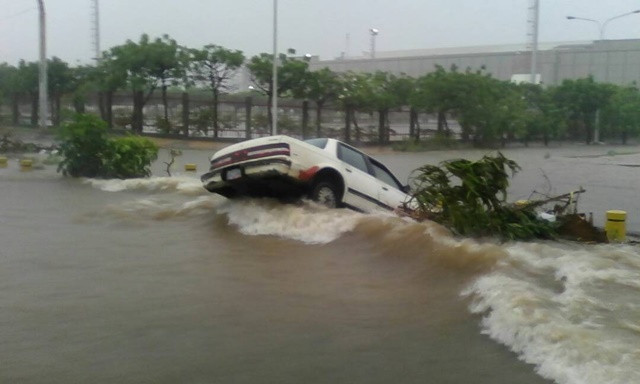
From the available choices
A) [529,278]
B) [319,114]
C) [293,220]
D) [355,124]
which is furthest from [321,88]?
[529,278]

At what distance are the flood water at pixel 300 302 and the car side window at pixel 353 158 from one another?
44.6 inches

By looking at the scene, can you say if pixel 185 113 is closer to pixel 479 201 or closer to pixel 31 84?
pixel 31 84

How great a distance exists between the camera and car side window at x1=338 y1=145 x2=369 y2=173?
43.7 feet

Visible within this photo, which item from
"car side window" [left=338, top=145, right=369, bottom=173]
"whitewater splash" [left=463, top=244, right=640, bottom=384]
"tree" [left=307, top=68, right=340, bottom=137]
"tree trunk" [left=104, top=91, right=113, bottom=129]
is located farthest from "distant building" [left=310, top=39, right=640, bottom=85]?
"whitewater splash" [left=463, top=244, right=640, bottom=384]

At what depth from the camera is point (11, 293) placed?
817 centimetres

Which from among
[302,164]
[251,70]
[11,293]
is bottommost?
[11,293]

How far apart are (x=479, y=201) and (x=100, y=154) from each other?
1241 cm

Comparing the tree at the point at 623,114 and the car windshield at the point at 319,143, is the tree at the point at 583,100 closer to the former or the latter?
the tree at the point at 623,114

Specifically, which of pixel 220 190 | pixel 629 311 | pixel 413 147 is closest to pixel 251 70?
pixel 413 147

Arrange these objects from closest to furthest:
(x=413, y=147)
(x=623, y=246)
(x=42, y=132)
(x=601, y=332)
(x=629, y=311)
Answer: (x=601, y=332)
(x=629, y=311)
(x=623, y=246)
(x=413, y=147)
(x=42, y=132)

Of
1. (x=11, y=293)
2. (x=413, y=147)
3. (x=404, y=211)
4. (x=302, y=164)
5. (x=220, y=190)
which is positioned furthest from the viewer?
(x=413, y=147)

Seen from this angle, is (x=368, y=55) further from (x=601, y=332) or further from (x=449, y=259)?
(x=601, y=332)

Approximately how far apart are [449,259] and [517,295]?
1984mm

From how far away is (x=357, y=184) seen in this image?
43.0 ft
